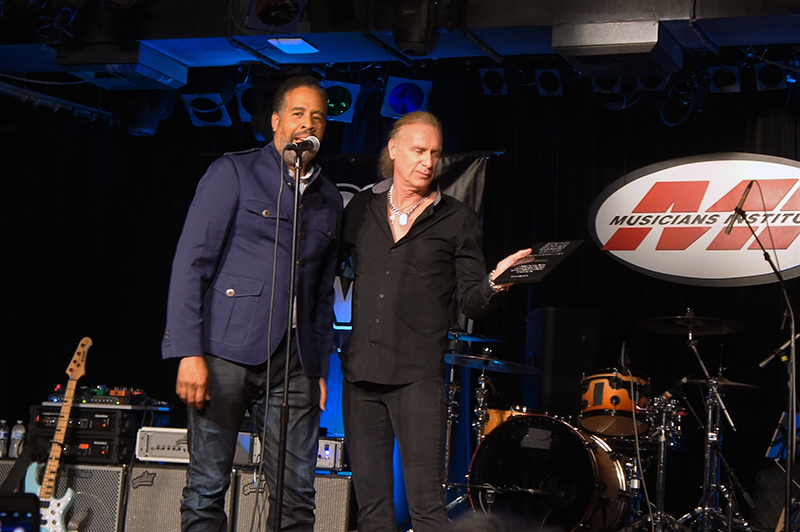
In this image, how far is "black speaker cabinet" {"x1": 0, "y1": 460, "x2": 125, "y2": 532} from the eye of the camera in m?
4.94

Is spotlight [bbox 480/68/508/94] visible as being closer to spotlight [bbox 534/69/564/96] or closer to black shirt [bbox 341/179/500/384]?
spotlight [bbox 534/69/564/96]

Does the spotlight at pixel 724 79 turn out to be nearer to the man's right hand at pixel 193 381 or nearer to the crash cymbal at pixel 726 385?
the crash cymbal at pixel 726 385

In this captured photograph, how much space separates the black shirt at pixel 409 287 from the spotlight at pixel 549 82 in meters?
3.31

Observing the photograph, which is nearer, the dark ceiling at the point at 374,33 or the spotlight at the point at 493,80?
the dark ceiling at the point at 374,33

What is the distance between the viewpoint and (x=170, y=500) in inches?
195

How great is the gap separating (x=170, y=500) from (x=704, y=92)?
440 centimetres

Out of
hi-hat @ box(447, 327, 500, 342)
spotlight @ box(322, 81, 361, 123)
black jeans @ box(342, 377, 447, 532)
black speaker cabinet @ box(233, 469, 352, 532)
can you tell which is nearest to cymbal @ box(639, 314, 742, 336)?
hi-hat @ box(447, 327, 500, 342)

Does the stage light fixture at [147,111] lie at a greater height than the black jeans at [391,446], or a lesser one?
greater

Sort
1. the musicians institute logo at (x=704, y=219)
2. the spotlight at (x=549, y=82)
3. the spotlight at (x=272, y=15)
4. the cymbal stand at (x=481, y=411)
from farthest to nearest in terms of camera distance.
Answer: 1. the spotlight at (x=549, y=82)
2. the musicians institute logo at (x=704, y=219)
3. the cymbal stand at (x=481, y=411)
4. the spotlight at (x=272, y=15)

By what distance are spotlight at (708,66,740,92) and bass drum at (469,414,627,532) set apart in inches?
96.4

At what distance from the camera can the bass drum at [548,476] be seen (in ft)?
16.8

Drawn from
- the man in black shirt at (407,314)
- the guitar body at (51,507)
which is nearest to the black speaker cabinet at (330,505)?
the guitar body at (51,507)

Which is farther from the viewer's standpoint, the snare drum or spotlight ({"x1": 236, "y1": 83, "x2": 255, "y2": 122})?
spotlight ({"x1": 236, "y1": 83, "x2": 255, "y2": 122})

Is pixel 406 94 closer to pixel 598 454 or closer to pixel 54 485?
pixel 598 454
